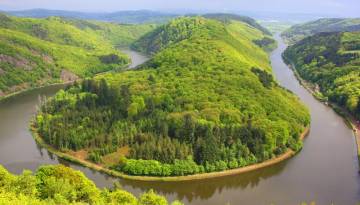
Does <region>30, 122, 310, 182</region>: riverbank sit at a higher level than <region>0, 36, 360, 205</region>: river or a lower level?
higher

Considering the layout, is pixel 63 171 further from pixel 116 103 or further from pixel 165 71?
pixel 165 71

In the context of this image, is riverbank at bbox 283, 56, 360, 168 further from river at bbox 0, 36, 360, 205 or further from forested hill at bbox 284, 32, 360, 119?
forested hill at bbox 284, 32, 360, 119

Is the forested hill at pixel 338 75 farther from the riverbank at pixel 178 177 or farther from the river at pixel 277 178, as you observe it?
the riverbank at pixel 178 177

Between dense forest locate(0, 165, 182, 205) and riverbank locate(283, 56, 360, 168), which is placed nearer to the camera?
dense forest locate(0, 165, 182, 205)

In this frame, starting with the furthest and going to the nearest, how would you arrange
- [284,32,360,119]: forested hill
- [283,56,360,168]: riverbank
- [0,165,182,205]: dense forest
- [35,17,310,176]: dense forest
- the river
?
→ 1. [284,32,360,119]: forested hill
2. [283,56,360,168]: riverbank
3. [35,17,310,176]: dense forest
4. the river
5. [0,165,182,205]: dense forest

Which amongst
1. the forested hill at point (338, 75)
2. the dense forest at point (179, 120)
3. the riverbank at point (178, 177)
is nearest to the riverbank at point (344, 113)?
the forested hill at point (338, 75)

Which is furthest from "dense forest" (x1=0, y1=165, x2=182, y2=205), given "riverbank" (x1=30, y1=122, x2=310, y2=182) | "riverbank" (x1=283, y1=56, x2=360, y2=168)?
"riverbank" (x1=283, y1=56, x2=360, y2=168)

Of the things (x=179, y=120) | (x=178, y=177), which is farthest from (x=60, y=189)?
(x=179, y=120)
